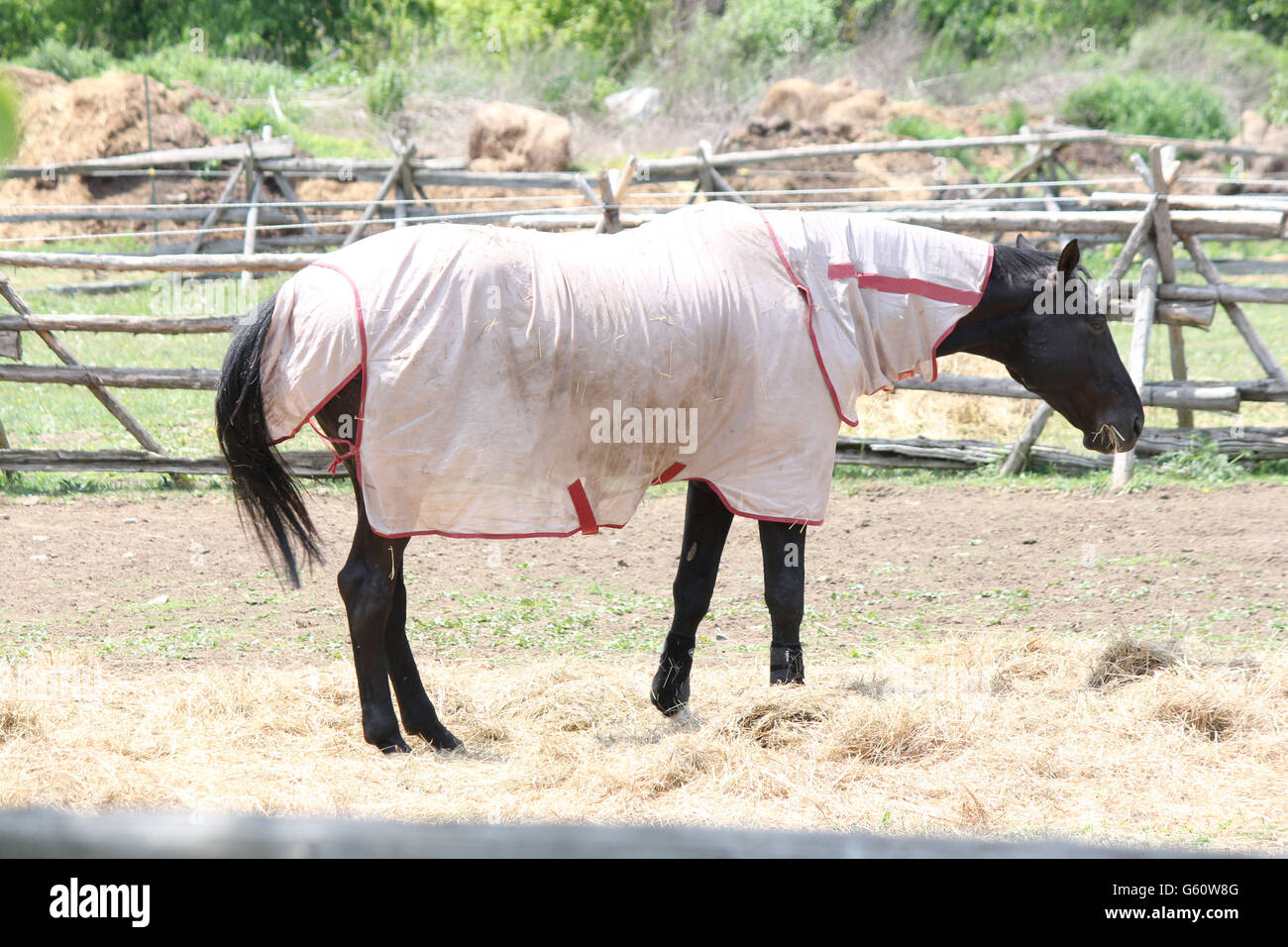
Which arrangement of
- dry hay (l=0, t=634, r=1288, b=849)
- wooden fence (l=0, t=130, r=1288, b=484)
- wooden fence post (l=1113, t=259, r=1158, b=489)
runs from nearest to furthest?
1. dry hay (l=0, t=634, r=1288, b=849)
2. wooden fence post (l=1113, t=259, r=1158, b=489)
3. wooden fence (l=0, t=130, r=1288, b=484)

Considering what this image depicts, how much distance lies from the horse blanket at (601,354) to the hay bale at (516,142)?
14038mm

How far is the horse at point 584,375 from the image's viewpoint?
138 inches

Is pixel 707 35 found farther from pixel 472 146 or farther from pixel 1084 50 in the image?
pixel 472 146

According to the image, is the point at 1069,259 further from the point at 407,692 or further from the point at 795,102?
the point at 795,102

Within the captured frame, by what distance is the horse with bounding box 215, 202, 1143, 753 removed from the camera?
11.5 feet

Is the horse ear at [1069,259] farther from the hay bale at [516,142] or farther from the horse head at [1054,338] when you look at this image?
the hay bale at [516,142]

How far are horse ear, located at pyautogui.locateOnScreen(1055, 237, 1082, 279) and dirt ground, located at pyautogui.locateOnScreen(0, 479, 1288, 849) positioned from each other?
1482 mm

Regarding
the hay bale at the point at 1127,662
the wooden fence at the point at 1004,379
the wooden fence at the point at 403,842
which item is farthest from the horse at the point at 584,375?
the wooden fence at the point at 1004,379

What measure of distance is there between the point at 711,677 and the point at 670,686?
0.48 m

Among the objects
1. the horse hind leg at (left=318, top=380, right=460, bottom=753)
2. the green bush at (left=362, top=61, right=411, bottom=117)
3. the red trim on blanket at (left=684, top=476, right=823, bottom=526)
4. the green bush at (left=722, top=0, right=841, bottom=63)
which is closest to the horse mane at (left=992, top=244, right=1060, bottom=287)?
the red trim on blanket at (left=684, top=476, right=823, bottom=526)

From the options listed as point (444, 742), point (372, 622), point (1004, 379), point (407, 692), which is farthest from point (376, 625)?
point (1004, 379)

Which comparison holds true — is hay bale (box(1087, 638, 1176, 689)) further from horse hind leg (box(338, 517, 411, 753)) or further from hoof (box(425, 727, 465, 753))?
horse hind leg (box(338, 517, 411, 753))

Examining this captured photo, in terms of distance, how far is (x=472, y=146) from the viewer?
17891 mm

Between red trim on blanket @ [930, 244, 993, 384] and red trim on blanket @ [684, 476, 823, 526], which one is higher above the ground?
red trim on blanket @ [930, 244, 993, 384]
